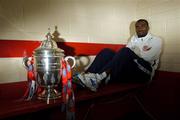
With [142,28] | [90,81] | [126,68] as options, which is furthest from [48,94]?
[142,28]

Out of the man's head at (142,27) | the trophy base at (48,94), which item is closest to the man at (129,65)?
the man's head at (142,27)

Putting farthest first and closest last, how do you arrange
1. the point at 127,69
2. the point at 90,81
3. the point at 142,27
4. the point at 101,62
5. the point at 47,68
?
the point at 142,27, the point at 101,62, the point at 127,69, the point at 90,81, the point at 47,68

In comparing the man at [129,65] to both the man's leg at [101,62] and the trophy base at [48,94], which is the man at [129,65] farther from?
the trophy base at [48,94]

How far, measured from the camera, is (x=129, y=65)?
1630 mm

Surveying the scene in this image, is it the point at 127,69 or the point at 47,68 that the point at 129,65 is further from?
the point at 47,68

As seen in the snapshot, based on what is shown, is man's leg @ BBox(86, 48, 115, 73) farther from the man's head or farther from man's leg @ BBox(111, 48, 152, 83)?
the man's head

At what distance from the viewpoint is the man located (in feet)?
4.28

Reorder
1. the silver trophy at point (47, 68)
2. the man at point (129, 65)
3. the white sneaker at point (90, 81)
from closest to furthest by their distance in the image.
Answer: the silver trophy at point (47, 68) → the white sneaker at point (90, 81) → the man at point (129, 65)

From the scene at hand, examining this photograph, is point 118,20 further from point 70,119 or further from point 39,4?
point 70,119

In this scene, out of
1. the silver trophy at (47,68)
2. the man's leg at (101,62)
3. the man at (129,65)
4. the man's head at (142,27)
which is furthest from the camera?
the man's head at (142,27)

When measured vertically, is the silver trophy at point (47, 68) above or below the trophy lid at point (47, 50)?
below

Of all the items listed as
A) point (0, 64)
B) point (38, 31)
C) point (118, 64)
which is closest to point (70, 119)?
point (118, 64)

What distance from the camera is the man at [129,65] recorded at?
4.28 feet

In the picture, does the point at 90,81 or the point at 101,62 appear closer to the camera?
the point at 90,81
